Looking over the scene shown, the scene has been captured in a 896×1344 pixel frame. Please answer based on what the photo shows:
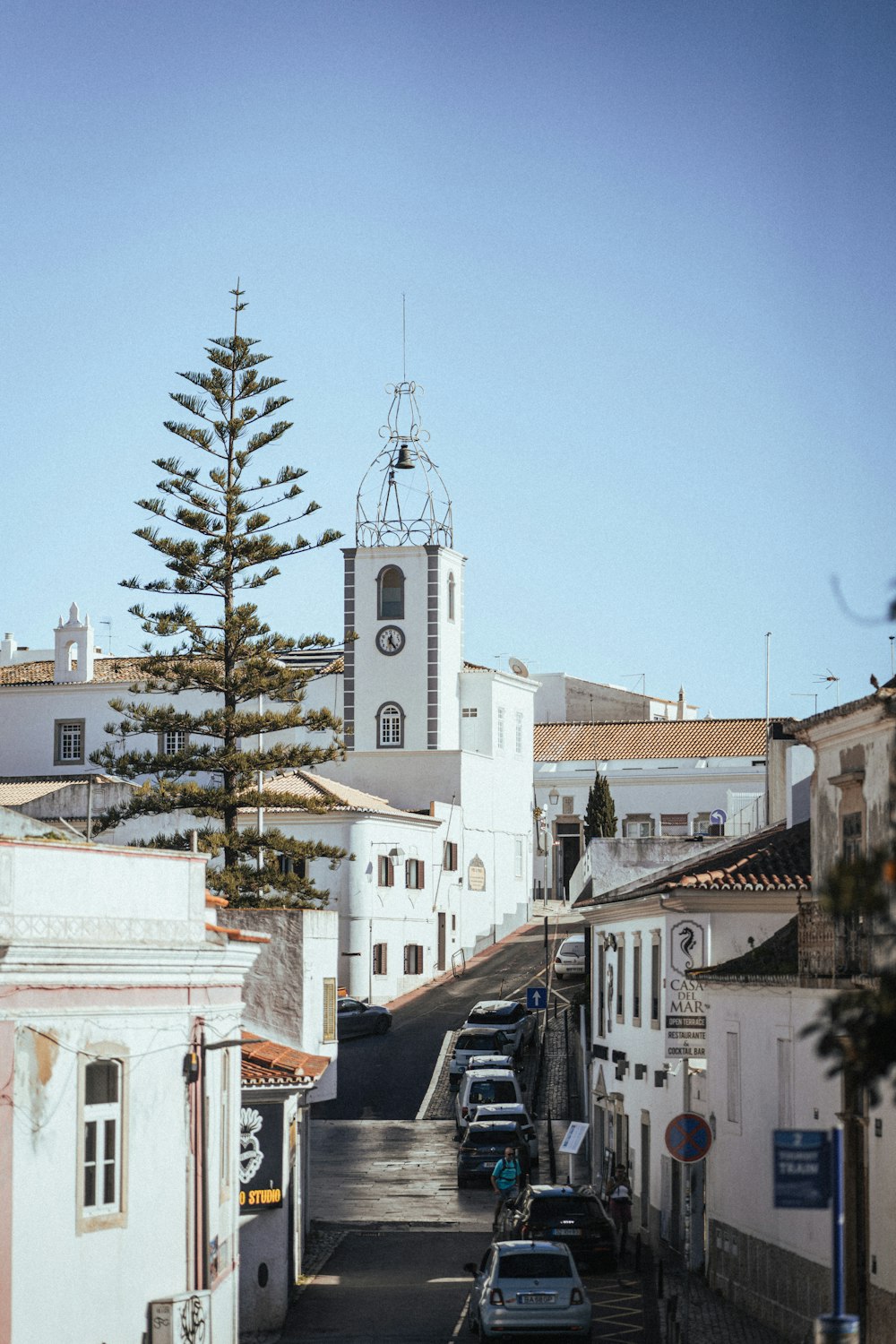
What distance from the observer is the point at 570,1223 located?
1029 inches

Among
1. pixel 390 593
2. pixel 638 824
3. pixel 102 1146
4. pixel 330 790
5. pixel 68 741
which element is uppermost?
pixel 390 593

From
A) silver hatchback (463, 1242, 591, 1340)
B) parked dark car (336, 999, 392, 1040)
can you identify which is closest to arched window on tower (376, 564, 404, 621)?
parked dark car (336, 999, 392, 1040)

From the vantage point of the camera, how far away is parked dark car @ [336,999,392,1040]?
53531 mm

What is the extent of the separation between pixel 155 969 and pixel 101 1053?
3.52ft

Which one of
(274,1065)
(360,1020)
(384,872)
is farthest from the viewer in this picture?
(384,872)

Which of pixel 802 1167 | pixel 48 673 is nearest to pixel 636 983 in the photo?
pixel 802 1167

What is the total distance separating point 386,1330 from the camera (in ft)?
74.9

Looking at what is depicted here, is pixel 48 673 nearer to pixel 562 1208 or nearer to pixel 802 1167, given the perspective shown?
pixel 562 1208

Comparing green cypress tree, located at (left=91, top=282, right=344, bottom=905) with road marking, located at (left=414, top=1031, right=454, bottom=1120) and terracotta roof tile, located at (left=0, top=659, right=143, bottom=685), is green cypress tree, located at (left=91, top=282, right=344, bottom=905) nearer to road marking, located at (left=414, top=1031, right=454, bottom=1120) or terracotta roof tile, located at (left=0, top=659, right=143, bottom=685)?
road marking, located at (left=414, top=1031, right=454, bottom=1120)

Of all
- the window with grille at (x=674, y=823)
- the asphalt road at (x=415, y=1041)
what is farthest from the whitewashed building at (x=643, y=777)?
the asphalt road at (x=415, y=1041)

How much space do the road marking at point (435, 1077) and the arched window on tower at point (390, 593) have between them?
878 inches

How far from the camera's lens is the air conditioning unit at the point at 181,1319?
17.7 meters

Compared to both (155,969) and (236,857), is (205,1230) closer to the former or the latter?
(155,969)

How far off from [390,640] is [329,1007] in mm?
43076
